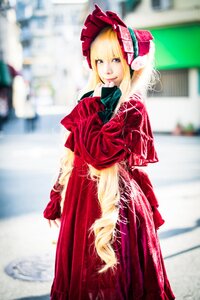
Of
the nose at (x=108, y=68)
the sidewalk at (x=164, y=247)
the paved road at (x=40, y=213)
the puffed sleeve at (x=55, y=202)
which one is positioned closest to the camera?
the nose at (x=108, y=68)

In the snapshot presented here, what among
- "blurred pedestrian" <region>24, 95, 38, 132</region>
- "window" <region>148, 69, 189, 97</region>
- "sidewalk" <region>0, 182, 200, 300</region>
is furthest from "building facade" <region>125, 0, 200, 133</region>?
"sidewalk" <region>0, 182, 200, 300</region>

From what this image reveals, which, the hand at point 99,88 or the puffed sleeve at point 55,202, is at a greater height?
the hand at point 99,88

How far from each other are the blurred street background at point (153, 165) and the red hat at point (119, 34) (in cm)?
29

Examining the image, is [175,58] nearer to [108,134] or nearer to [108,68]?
[108,68]

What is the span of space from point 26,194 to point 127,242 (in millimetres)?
4818

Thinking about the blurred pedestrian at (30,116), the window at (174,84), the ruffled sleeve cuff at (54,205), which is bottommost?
the blurred pedestrian at (30,116)

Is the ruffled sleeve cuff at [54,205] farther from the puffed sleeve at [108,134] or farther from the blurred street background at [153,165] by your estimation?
the puffed sleeve at [108,134]

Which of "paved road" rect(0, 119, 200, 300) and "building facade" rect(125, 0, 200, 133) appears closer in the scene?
"paved road" rect(0, 119, 200, 300)

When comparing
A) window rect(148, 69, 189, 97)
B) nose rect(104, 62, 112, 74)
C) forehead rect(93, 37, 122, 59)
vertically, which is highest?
forehead rect(93, 37, 122, 59)

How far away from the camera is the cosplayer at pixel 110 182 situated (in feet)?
7.15

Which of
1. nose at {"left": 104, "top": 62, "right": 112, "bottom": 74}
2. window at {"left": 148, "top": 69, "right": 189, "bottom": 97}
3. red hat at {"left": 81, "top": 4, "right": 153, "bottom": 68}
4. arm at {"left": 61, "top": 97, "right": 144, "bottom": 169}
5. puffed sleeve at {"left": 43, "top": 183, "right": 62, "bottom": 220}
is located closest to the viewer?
arm at {"left": 61, "top": 97, "right": 144, "bottom": 169}

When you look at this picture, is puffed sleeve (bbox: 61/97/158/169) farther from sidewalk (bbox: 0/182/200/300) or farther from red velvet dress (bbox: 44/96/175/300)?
sidewalk (bbox: 0/182/200/300)

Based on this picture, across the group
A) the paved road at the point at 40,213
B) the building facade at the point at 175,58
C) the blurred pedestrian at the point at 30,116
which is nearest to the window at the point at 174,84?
the building facade at the point at 175,58

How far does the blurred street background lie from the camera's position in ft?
12.3
